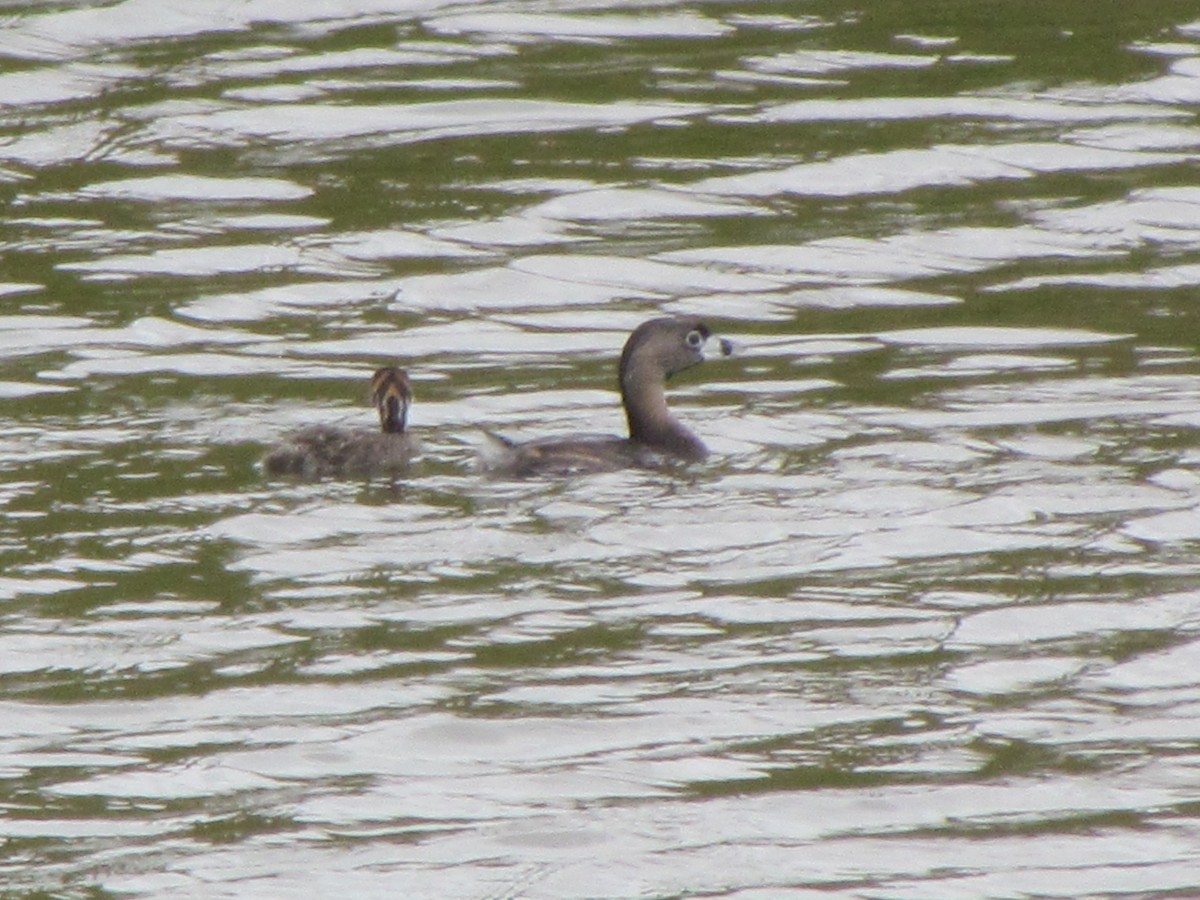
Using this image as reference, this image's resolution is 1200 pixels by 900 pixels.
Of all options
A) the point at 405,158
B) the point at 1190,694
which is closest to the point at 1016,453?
the point at 1190,694

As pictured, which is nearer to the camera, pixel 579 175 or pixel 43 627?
pixel 43 627

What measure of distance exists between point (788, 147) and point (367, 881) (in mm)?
10403

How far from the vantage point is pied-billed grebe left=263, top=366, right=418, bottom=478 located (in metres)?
11.4

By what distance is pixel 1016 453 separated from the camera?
11.5m

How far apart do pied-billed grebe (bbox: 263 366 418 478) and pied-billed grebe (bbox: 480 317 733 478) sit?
1.17ft

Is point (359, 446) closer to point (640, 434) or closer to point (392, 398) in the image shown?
point (392, 398)

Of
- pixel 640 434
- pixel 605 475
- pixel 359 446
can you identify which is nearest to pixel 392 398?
pixel 359 446

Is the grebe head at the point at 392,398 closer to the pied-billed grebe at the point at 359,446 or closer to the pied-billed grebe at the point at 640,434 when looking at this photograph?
the pied-billed grebe at the point at 359,446

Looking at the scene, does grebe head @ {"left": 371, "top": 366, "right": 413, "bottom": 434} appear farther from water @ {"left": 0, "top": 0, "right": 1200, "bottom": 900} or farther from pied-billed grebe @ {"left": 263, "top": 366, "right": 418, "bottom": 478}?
water @ {"left": 0, "top": 0, "right": 1200, "bottom": 900}

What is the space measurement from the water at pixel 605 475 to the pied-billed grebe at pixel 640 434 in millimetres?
132

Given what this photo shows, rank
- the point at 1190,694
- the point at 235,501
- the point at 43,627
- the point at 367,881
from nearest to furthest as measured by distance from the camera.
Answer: the point at 367,881 → the point at 1190,694 → the point at 43,627 → the point at 235,501

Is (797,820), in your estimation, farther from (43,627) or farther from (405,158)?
(405,158)

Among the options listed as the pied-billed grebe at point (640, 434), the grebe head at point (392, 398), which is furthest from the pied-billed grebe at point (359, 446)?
the pied-billed grebe at point (640, 434)

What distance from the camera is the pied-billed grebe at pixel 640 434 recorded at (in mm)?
11359
